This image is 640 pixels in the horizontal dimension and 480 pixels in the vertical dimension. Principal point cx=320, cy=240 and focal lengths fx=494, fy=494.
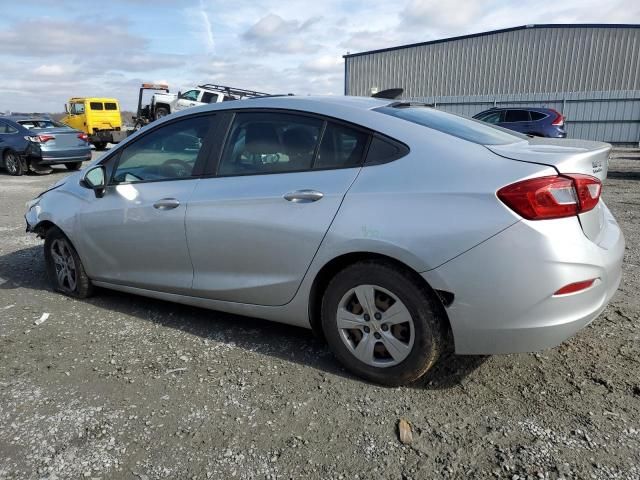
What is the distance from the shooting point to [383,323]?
2646mm

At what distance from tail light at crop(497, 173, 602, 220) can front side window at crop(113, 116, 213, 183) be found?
2.06 metres

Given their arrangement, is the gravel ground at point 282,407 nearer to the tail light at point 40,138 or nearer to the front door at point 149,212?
the front door at point 149,212

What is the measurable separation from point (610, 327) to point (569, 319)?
133cm

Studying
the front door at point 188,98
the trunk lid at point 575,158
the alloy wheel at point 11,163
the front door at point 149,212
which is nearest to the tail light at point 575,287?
the trunk lid at point 575,158

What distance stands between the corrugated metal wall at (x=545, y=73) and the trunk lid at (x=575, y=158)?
25.4 meters

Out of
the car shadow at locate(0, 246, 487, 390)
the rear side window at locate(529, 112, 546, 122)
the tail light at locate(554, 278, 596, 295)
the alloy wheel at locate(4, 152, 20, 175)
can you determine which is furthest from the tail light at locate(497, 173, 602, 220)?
the alloy wheel at locate(4, 152, 20, 175)

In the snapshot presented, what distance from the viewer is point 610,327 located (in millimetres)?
3373

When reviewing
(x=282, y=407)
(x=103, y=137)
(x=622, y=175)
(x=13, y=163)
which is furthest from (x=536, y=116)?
(x=103, y=137)

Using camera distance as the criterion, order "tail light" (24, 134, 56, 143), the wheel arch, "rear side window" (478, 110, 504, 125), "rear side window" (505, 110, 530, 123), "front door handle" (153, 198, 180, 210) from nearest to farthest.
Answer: the wheel arch, "front door handle" (153, 198, 180, 210), "tail light" (24, 134, 56, 143), "rear side window" (505, 110, 530, 123), "rear side window" (478, 110, 504, 125)

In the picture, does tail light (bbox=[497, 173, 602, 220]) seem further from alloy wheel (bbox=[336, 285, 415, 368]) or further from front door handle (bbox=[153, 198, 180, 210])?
front door handle (bbox=[153, 198, 180, 210])

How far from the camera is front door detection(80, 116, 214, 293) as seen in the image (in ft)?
11.0

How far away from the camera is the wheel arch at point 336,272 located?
8.13ft

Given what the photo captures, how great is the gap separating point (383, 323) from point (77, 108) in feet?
77.4

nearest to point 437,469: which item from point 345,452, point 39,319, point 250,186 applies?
point 345,452
